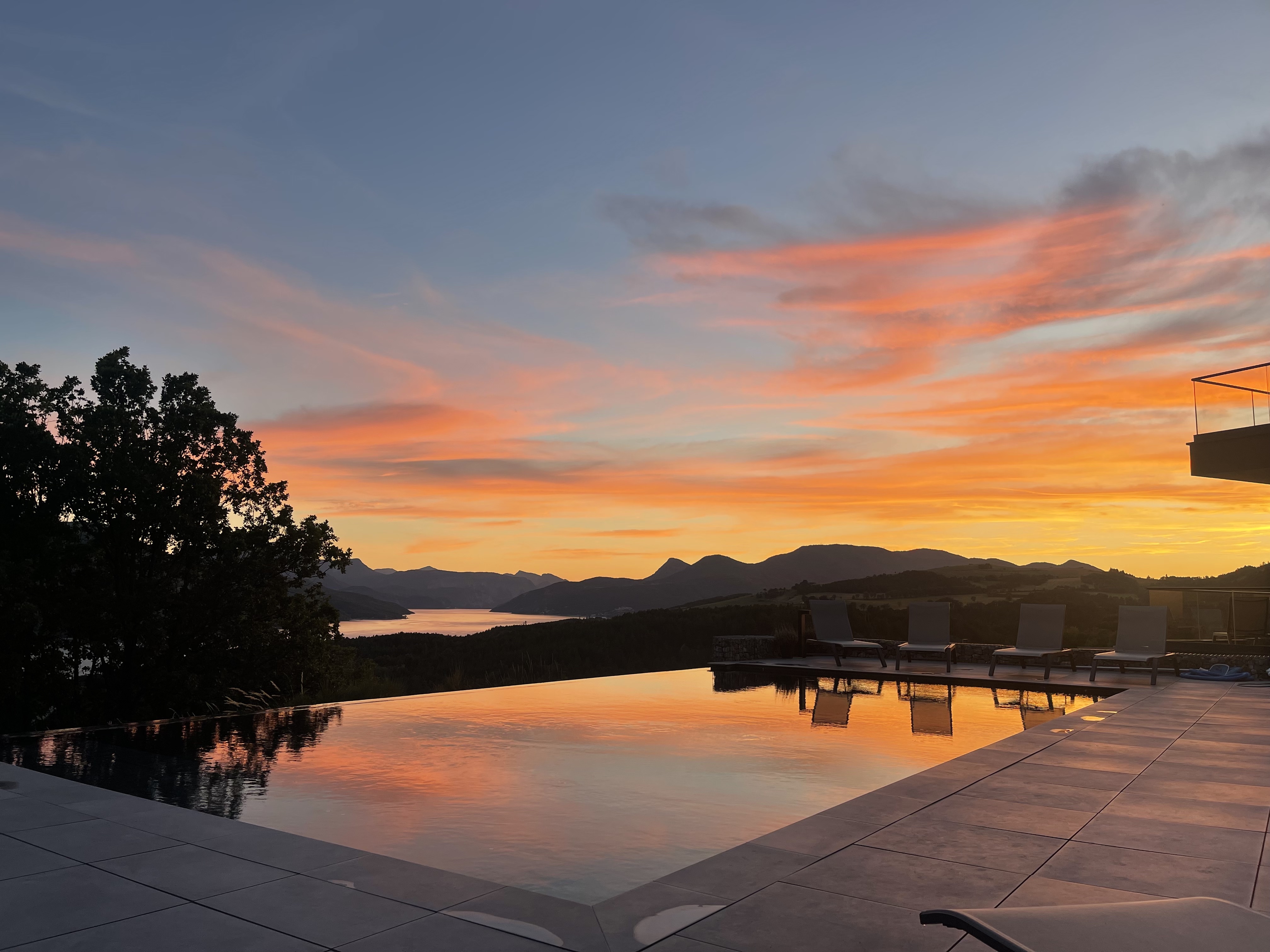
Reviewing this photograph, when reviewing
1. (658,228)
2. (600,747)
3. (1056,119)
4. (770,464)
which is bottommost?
(600,747)

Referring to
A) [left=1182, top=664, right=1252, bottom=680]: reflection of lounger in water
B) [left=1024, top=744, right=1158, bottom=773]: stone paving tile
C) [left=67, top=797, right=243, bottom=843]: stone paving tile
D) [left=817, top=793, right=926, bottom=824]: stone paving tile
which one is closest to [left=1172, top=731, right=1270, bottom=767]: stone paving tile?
[left=1024, top=744, right=1158, bottom=773]: stone paving tile

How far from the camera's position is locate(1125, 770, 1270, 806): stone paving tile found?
5.45 meters

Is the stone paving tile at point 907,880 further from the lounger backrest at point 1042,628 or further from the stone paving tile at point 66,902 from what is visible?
the lounger backrest at point 1042,628

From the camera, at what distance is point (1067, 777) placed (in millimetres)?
6105

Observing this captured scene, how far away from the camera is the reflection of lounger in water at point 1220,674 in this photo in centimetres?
1230

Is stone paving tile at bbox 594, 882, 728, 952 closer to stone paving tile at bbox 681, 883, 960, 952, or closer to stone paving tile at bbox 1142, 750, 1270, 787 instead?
stone paving tile at bbox 681, 883, 960, 952

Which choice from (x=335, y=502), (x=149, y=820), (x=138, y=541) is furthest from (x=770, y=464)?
(x=149, y=820)

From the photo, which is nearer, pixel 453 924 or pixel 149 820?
pixel 453 924

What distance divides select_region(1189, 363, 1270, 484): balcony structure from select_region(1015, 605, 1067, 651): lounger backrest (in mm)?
8614

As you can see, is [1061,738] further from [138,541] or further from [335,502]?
[335,502]

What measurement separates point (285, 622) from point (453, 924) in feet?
33.6

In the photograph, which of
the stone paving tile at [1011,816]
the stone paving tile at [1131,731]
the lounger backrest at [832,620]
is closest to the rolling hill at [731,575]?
the lounger backrest at [832,620]

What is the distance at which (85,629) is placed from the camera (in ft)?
37.0

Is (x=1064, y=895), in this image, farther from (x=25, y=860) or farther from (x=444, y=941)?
(x=25, y=860)
